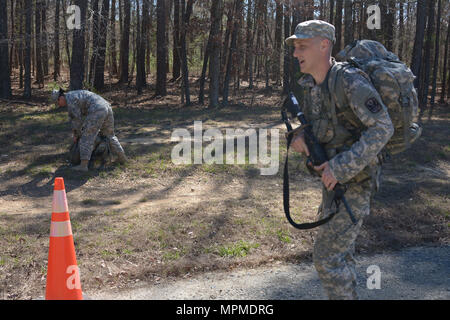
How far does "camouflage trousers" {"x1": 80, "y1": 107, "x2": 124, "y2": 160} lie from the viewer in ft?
28.7

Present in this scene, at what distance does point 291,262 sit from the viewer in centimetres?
500

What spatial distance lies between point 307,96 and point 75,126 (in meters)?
6.78

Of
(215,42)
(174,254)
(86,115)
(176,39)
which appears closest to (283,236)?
(174,254)

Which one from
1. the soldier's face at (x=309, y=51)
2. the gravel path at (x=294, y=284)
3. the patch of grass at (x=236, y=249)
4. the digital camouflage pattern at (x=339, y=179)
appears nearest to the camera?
the digital camouflage pattern at (x=339, y=179)

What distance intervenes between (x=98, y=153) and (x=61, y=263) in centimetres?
603

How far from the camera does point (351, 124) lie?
9.73 ft

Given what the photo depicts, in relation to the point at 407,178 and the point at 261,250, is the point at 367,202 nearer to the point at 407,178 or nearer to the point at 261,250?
the point at 261,250

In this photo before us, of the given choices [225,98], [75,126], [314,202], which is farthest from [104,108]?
[225,98]

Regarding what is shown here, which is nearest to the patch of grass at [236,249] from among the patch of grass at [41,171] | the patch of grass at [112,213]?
the patch of grass at [112,213]

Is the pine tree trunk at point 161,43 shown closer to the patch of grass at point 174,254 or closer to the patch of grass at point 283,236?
the patch of grass at point 283,236

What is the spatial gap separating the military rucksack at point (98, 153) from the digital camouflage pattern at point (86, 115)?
0.85 feet

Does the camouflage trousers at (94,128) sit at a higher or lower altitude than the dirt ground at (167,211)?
higher

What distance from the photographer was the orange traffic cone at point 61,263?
3490mm

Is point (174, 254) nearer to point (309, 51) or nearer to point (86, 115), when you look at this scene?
point (309, 51)
